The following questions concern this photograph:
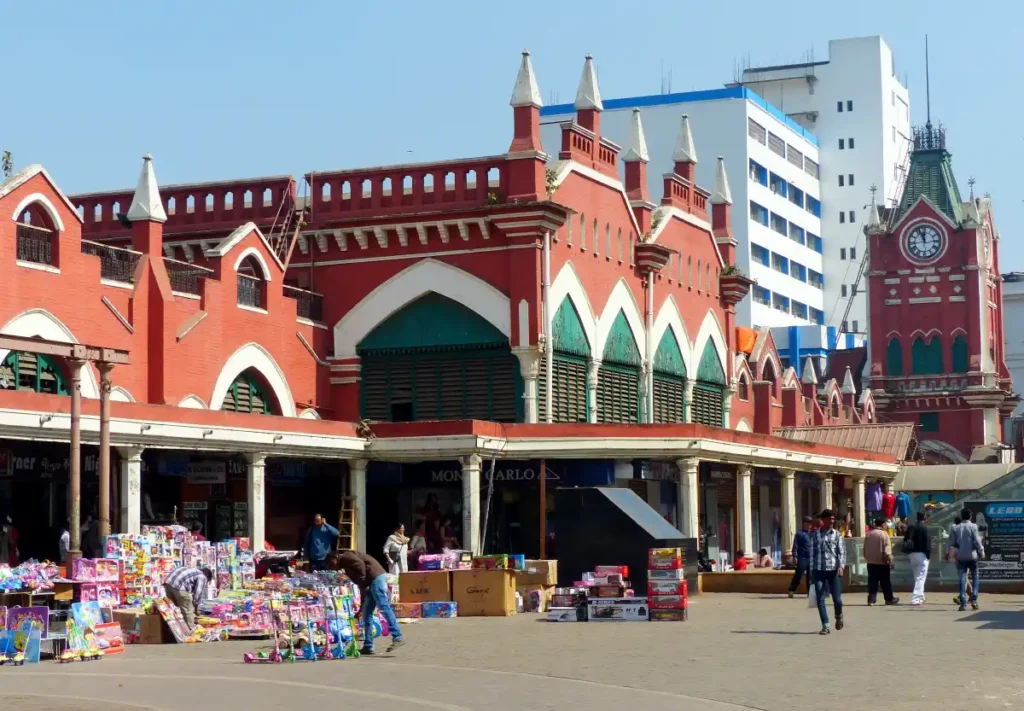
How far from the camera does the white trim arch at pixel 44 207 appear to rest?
2894cm

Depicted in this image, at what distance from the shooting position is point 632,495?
1101 inches

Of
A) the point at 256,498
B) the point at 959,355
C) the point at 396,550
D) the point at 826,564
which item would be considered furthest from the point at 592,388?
the point at 959,355

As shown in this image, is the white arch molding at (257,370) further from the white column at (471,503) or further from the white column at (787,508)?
the white column at (787,508)

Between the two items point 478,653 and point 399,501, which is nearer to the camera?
point 478,653

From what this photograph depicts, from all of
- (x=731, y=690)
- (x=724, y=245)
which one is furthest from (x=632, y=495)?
(x=724, y=245)

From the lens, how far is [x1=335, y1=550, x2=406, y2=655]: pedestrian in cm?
1809

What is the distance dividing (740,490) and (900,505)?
1874 cm

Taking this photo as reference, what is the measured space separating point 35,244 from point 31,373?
2.34 meters

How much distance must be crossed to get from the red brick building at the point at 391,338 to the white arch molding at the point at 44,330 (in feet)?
0.17

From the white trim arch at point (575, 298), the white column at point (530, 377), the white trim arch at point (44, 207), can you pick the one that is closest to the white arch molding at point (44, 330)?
the white trim arch at point (44, 207)

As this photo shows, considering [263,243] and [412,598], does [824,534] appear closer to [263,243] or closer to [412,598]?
[412,598]

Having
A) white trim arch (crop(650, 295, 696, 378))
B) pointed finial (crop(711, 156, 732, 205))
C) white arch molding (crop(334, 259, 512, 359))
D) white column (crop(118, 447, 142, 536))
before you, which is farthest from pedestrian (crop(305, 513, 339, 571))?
pointed finial (crop(711, 156, 732, 205))

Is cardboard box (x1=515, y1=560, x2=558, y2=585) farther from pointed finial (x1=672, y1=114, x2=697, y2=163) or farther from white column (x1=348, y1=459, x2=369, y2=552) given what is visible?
pointed finial (x1=672, y1=114, x2=697, y2=163)

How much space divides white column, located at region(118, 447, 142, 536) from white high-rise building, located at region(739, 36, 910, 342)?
8943 cm
